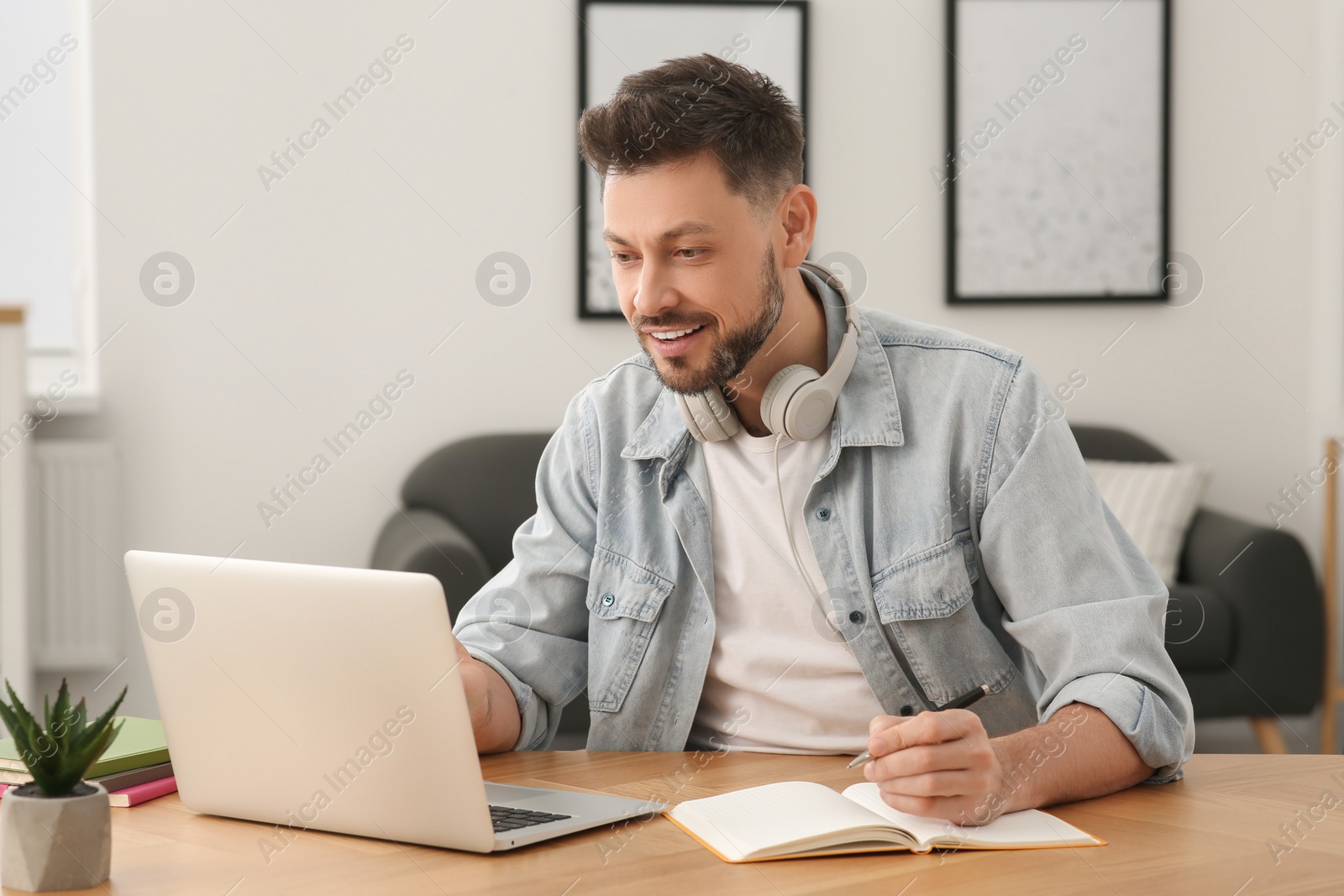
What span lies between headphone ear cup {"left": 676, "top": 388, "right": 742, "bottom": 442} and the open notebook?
538mm

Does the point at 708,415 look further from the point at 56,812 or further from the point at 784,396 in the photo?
the point at 56,812

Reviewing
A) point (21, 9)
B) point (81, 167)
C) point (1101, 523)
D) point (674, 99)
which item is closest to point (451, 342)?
point (81, 167)

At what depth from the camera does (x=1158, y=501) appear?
123 inches

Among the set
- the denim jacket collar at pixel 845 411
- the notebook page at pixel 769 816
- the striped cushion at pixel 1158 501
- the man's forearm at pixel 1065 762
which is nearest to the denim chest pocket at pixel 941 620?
the denim jacket collar at pixel 845 411

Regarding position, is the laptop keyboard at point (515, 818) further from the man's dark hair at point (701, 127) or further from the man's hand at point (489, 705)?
the man's dark hair at point (701, 127)

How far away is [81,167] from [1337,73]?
333cm

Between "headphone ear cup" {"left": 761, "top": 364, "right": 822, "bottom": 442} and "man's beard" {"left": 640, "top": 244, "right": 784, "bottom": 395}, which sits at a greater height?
"man's beard" {"left": 640, "top": 244, "right": 784, "bottom": 395}

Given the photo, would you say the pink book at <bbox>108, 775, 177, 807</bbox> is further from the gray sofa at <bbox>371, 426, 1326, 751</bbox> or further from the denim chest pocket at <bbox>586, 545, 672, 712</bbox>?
the gray sofa at <bbox>371, 426, 1326, 751</bbox>

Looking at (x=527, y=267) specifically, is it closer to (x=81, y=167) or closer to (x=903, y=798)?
(x=81, y=167)

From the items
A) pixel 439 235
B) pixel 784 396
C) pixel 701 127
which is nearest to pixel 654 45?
pixel 439 235

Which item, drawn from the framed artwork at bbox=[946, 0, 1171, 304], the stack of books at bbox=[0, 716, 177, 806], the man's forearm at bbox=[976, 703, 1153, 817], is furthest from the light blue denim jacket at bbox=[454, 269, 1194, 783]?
the framed artwork at bbox=[946, 0, 1171, 304]

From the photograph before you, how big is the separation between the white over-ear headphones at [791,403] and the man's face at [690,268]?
4cm

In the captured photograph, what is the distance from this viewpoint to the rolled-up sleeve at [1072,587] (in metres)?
1.13

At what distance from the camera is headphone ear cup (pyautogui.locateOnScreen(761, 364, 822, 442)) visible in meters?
1.39
